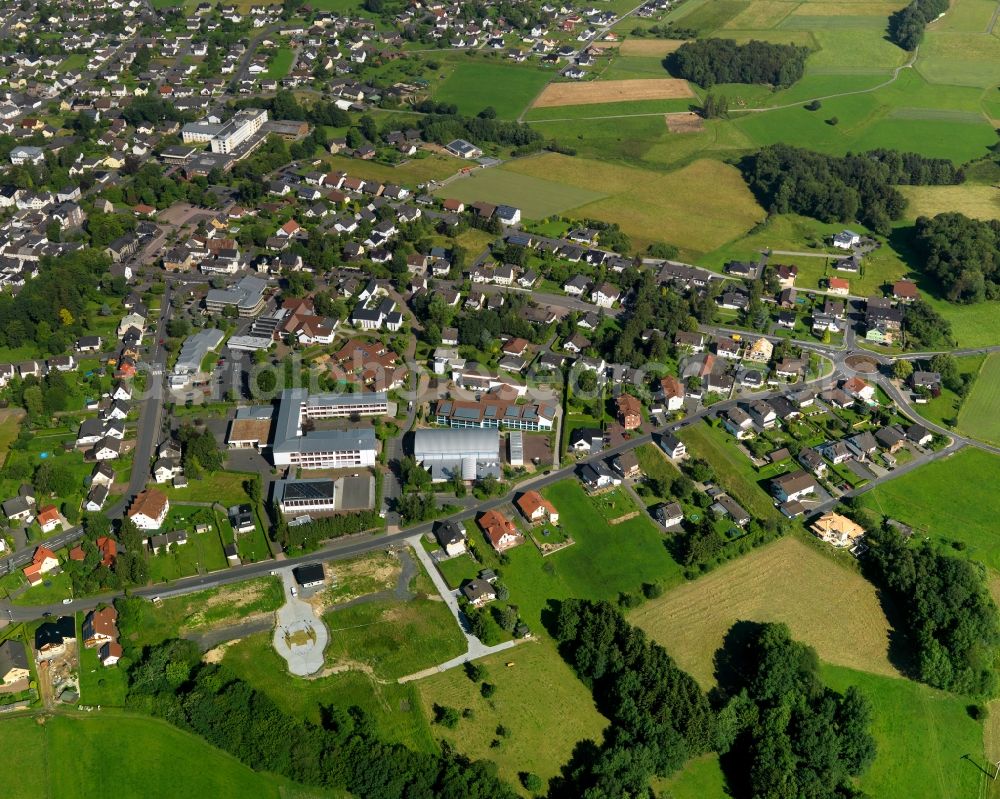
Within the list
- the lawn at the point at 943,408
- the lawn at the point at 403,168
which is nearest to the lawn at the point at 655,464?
the lawn at the point at 943,408

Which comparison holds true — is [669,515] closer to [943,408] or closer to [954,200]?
[943,408]

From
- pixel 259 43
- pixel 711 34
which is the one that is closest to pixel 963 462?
pixel 711 34

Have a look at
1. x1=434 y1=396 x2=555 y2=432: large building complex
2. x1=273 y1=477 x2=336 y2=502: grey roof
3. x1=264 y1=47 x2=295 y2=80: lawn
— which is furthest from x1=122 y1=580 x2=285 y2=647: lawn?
x1=264 y1=47 x2=295 y2=80: lawn

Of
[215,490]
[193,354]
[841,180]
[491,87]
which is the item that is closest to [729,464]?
[215,490]

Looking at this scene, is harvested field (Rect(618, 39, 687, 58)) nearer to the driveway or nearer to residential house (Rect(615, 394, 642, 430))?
residential house (Rect(615, 394, 642, 430))

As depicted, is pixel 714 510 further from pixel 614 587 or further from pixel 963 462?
pixel 963 462

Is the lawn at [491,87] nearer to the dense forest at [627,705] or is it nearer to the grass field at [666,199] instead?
the grass field at [666,199]
